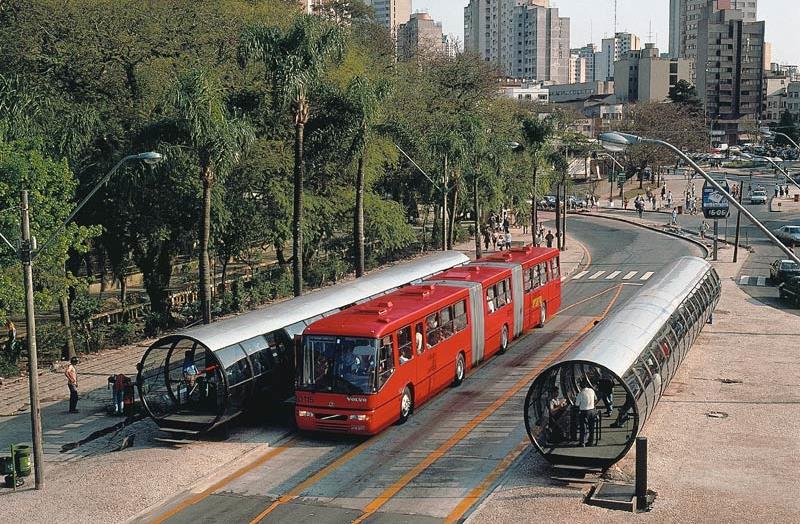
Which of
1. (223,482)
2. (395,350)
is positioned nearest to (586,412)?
(395,350)

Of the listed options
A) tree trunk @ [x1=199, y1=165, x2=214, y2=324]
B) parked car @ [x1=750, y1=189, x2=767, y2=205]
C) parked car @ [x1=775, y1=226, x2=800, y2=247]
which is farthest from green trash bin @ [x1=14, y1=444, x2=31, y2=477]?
parked car @ [x1=750, y1=189, x2=767, y2=205]

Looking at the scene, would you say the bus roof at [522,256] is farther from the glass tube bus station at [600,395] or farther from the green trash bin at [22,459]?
the green trash bin at [22,459]

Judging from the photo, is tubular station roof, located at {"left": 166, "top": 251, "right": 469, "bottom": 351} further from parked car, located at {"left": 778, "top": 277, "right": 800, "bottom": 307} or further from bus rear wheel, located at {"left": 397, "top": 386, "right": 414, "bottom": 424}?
parked car, located at {"left": 778, "top": 277, "right": 800, "bottom": 307}

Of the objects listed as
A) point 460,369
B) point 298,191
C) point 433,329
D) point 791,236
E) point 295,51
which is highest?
point 295,51

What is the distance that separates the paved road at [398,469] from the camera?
19172 millimetres

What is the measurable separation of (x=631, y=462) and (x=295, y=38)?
2285 centimetres

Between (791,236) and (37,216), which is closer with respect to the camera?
(37,216)

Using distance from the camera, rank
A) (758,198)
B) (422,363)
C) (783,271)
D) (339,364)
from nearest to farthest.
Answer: (339,364) → (422,363) → (783,271) → (758,198)

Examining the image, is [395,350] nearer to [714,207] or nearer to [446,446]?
[446,446]

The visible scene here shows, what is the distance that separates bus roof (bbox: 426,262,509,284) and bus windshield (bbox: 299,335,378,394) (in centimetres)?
Result: 849

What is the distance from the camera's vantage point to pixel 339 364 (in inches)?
910

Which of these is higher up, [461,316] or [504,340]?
[461,316]

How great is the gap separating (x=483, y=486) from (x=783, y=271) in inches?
1428

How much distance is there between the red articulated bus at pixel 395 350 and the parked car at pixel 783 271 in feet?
78.8
